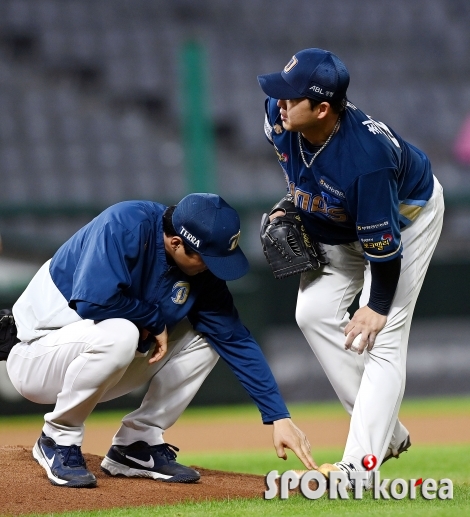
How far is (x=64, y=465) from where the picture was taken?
137 inches

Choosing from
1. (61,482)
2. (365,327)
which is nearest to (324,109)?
(365,327)

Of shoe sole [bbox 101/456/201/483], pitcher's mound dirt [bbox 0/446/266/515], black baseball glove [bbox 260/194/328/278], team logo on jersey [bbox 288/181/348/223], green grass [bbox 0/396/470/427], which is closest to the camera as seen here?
pitcher's mound dirt [bbox 0/446/266/515]

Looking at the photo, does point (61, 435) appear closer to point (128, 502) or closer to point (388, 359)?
point (128, 502)

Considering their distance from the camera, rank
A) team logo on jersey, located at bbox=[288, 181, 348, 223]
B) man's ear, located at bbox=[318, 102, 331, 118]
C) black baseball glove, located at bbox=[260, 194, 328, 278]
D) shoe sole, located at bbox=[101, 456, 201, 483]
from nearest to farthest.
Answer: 1. man's ear, located at bbox=[318, 102, 331, 118]
2. team logo on jersey, located at bbox=[288, 181, 348, 223]
3. shoe sole, located at bbox=[101, 456, 201, 483]
4. black baseball glove, located at bbox=[260, 194, 328, 278]

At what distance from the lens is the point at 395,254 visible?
3426 millimetres

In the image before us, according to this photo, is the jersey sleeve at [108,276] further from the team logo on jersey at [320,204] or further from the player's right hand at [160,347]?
the team logo on jersey at [320,204]

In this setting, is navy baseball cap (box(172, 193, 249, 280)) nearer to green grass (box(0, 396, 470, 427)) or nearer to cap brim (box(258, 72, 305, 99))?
cap brim (box(258, 72, 305, 99))

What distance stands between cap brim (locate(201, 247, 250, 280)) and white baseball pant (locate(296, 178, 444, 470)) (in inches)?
23.2

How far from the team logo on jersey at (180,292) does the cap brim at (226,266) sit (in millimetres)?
235

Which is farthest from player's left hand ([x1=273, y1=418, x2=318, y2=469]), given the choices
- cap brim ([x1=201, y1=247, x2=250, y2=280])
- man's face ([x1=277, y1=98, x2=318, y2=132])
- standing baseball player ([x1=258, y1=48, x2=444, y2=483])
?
man's face ([x1=277, y1=98, x2=318, y2=132])

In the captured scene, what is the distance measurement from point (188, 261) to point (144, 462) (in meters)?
0.94

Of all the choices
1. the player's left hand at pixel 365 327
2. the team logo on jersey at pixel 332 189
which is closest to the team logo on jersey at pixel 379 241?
the team logo on jersey at pixel 332 189

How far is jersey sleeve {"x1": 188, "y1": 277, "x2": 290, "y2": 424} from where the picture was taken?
3.57 metres

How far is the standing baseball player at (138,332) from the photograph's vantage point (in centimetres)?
337
